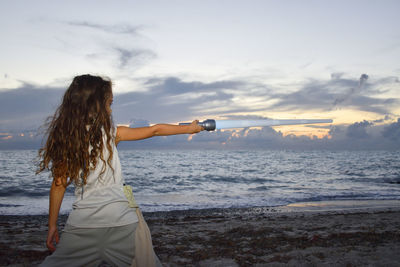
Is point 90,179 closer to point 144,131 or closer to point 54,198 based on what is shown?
point 54,198

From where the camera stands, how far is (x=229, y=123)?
9.16ft

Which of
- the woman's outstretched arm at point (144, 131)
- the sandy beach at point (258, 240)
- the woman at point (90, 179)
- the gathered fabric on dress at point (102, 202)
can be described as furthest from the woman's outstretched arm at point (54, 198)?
the sandy beach at point (258, 240)

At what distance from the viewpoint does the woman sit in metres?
2.22

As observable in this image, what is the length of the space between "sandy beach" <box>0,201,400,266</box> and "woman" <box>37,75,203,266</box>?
13.4 feet

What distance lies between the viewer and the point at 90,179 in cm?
225

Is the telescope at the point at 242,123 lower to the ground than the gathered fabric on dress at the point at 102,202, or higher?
higher

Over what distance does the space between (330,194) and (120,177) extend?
58.7 feet

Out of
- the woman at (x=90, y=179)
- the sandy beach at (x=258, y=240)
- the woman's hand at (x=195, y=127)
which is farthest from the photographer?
the sandy beach at (x=258, y=240)

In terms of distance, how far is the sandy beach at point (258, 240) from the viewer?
6.05 meters

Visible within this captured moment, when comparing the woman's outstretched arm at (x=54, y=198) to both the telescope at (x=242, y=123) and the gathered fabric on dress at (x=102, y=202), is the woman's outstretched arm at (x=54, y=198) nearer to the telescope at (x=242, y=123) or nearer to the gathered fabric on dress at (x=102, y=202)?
the gathered fabric on dress at (x=102, y=202)

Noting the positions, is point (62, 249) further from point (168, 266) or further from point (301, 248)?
point (301, 248)

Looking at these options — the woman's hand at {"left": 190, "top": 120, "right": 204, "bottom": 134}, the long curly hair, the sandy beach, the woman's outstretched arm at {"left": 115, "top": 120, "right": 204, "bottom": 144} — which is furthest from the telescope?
the sandy beach

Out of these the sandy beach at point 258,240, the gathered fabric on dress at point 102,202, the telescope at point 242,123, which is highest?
the telescope at point 242,123

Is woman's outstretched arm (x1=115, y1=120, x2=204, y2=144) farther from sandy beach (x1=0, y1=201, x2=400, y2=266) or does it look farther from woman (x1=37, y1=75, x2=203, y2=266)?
sandy beach (x1=0, y1=201, x2=400, y2=266)
